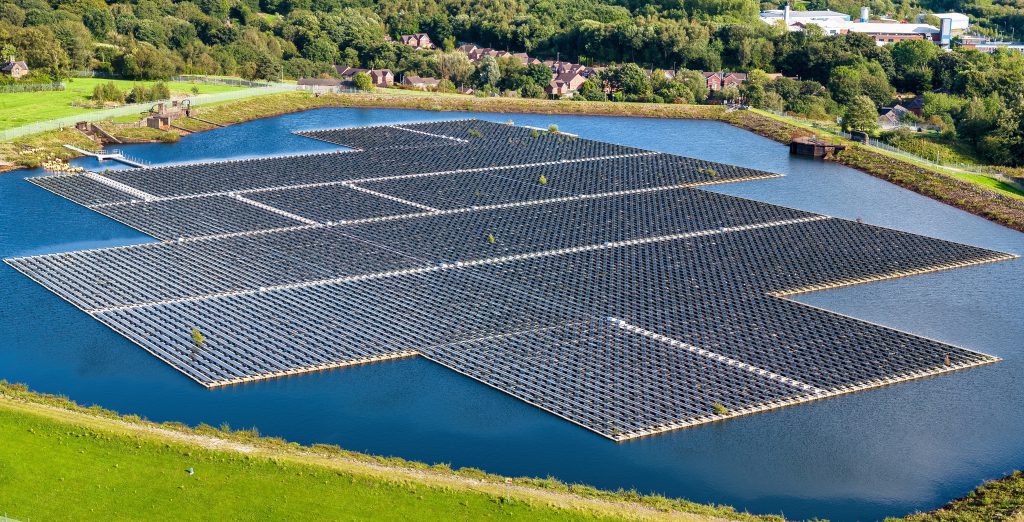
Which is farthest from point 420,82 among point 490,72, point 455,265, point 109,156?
point 455,265

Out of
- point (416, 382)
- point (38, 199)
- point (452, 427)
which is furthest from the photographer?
point (38, 199)

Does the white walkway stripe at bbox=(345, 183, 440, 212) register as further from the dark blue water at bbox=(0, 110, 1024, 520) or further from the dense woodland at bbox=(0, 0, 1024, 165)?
the dense woodland at bbox=(0, 0, 1024, 165)

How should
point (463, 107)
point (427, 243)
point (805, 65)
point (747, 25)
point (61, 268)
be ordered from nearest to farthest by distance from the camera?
point (61, 268) → point (427, 243) → point (463, 107) → point (805, 65) → point (747, 25)

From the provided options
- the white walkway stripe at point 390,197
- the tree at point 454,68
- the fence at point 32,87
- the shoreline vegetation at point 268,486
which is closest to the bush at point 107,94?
the fence at point 32,87

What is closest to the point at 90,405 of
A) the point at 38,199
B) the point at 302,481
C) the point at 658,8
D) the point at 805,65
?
the point at 302,481

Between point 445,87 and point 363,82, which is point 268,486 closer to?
point 363,82

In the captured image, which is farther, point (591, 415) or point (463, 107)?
point (463, 107)

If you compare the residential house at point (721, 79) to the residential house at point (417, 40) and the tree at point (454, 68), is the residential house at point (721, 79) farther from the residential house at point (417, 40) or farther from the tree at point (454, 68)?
the residential house at point (417, 40)

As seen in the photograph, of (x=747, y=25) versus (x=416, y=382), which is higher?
(x=747, y=25)

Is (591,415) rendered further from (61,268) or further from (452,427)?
(61,268)

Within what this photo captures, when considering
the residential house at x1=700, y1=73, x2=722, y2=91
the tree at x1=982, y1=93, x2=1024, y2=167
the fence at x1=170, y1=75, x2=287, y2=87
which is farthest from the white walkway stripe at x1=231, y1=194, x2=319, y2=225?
the residential house at x1=700, y1=73, x2=722, y2=91
